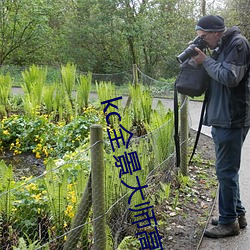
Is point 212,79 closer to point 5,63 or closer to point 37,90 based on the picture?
point 37,90

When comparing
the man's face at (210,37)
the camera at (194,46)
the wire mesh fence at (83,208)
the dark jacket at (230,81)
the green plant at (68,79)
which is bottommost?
the wire mesh fence at (83,208)

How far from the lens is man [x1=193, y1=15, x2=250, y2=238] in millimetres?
2895

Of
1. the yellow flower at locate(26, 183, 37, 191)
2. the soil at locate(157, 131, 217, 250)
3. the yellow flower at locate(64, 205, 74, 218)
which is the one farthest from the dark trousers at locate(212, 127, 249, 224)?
the yellow flower at locate(26, 183, 37, 191)

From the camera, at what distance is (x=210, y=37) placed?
3.09 metres

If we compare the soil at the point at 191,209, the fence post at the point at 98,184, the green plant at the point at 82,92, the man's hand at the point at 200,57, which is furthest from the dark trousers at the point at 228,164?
the green plant at the point at 82,92

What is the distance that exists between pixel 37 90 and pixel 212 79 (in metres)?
4.44

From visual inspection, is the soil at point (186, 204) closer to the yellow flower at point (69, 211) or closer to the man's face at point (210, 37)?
the yellow flower at point (69, 211)

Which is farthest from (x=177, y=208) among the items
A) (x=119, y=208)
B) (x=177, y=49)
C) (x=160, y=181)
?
(x=177, y=49)

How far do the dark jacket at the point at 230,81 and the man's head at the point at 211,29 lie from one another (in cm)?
7

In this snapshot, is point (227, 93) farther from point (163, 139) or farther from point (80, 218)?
point (80, 218)

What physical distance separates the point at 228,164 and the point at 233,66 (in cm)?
83

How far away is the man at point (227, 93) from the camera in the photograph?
9.50 feet

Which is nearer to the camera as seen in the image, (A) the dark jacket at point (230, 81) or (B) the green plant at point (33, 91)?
(A) the dark jacket at point (230, 81)

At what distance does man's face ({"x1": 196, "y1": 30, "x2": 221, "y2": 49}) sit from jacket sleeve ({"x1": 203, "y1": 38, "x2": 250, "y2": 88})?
183mm
